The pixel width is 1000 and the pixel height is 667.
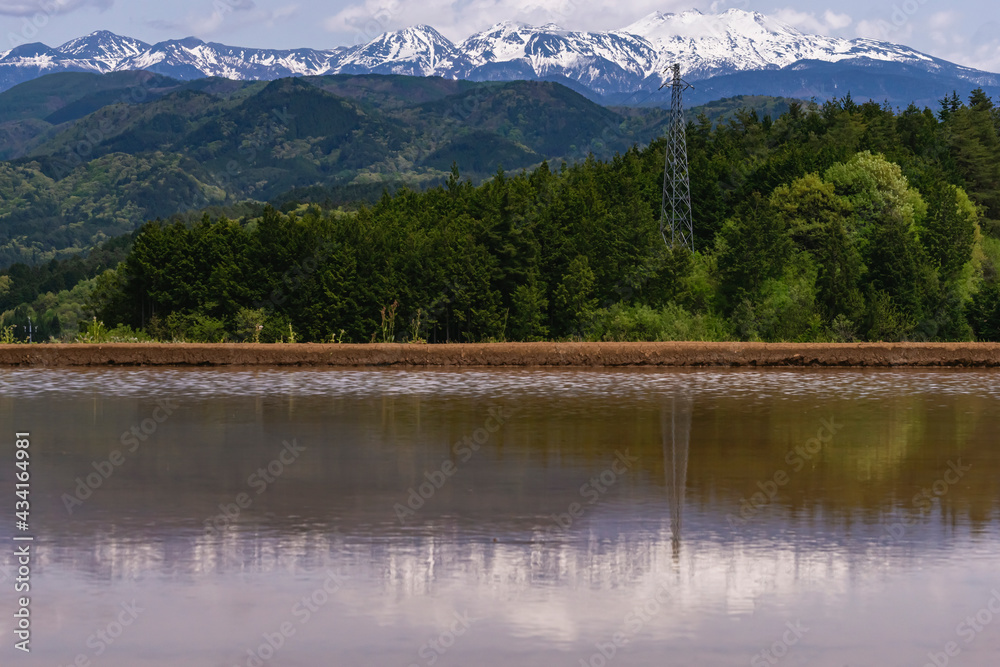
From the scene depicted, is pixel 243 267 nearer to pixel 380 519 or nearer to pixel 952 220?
pixel 952 220

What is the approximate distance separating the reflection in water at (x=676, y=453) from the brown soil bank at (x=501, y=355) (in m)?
7.78

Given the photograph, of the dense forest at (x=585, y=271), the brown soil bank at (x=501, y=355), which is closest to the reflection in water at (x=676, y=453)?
the brown soil bank at (x=501, y=355)

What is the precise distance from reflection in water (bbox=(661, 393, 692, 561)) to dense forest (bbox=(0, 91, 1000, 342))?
24470 millimetres

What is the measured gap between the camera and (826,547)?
13.5 meters

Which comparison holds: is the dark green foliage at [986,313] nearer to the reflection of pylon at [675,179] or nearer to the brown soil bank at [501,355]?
the reflection of pylon at [675,179]

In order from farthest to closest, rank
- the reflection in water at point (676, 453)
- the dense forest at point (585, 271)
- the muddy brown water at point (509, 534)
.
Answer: the dense forest at point (585, 271) < the reflection in water at point (676, 453) < the muddy brown water at point (509, 534)

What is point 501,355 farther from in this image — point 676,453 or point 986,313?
point 986,313

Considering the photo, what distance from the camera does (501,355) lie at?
36.3m

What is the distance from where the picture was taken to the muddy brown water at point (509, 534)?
10.5m

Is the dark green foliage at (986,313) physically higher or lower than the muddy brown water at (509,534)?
higher

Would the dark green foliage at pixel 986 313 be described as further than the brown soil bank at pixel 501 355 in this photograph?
Yes

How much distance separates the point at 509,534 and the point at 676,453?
6595 millimetres

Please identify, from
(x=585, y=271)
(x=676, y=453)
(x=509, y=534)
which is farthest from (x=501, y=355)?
(x=585, y=271)

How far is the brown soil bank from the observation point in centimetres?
3603
